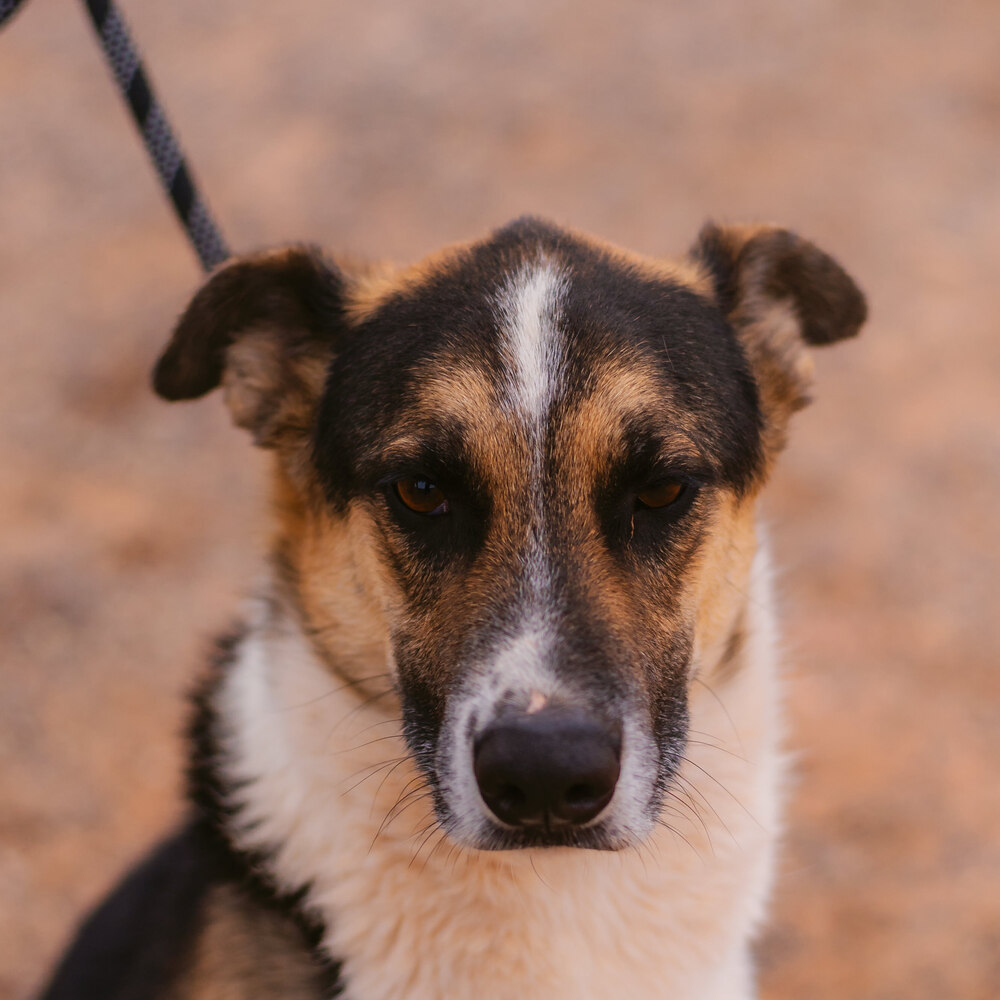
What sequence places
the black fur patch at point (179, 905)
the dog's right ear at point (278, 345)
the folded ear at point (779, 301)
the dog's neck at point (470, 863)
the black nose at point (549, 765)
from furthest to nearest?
1. the folded ear at point (779, 301)
2. the dog's right ear at point (278, 345)
3. the black fur patch at point (179, 905)
4. the dog's neck at point (470, 863)
5. the black nose at point (549, 765)

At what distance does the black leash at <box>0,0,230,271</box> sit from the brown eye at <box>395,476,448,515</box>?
96cm

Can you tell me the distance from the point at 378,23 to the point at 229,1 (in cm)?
170

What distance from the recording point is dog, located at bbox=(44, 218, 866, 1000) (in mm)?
2582

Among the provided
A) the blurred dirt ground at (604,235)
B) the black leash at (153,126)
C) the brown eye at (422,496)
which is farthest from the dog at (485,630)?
the blurred dirt ground at (604,235)

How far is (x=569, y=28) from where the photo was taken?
10.8 metres

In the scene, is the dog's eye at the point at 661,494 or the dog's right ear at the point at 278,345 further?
the dog's right ear at the point at 278,345

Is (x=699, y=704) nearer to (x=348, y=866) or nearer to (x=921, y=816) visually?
(x=348, y=866)

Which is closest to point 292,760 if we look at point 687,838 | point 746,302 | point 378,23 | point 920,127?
point 687,838

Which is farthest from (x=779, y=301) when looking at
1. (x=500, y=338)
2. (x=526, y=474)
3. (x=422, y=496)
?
(x=422, y=496)

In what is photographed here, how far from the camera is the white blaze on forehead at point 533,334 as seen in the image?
2668 mm

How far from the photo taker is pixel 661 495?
277cm

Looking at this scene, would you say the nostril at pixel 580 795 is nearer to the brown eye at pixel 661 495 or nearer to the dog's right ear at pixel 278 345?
the brown eye at pixel 661 495

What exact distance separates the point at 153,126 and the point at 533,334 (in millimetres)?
1203

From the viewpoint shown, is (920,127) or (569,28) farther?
(569,28)
